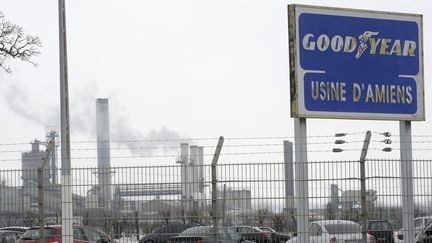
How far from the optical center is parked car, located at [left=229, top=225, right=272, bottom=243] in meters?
14.7

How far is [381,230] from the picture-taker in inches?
591

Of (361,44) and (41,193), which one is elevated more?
(361,44)

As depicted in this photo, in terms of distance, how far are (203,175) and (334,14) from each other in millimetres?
4437

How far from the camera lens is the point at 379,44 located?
16469mm

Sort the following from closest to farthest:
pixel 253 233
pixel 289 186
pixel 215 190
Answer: pixel 215 190, pixel 289 186, pixel 253 233

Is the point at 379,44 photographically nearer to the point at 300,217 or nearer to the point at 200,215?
the point at 300,217

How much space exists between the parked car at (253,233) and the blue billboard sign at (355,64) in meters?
2.22

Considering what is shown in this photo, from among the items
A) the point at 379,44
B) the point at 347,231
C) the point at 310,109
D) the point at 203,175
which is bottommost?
the point at 347,231

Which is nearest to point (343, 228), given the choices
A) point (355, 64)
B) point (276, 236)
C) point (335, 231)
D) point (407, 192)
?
point (335, 231)

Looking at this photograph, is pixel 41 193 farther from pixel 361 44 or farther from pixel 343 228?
pixel 361 44

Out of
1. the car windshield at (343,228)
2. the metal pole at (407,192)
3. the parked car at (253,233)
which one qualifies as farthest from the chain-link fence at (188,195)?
the metal pole at (407,192)

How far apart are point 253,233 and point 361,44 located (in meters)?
4.22

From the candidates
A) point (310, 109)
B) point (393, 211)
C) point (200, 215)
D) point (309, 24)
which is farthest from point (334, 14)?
point (200, 215)

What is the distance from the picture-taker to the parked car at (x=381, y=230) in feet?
48.4
